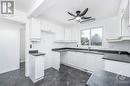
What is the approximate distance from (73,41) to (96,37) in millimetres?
1332

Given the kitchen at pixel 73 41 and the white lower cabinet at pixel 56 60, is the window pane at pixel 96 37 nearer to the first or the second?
the kitchen at pixel 73 41

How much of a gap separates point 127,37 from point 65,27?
3.43m

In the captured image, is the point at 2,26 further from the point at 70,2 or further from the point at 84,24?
the point at 84,24

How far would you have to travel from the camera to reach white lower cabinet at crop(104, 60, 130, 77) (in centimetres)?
158

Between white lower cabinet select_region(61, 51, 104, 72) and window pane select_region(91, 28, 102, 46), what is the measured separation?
1.00m

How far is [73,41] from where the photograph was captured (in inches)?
179

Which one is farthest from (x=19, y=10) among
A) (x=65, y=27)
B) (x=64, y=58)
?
(x=64, y=58)

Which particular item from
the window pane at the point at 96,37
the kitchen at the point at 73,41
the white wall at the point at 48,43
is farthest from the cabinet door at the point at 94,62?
the white wall at the point at 48,43

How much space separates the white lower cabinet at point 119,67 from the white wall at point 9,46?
3.81m

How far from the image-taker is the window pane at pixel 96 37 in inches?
149

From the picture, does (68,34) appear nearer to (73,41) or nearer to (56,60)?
(73,41)

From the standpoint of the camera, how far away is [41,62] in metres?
2.61

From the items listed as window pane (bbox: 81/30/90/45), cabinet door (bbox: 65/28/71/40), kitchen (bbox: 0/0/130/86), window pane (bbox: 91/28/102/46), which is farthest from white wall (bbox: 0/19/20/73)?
window pane (bbox: 91/28/102/46)

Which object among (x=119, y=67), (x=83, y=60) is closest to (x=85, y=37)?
(x=83, y=60)
